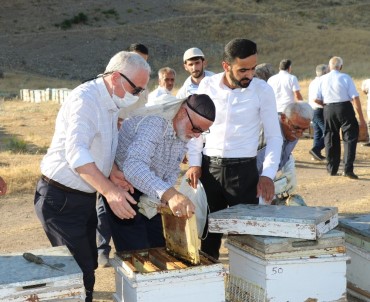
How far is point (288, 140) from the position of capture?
6.08 metres

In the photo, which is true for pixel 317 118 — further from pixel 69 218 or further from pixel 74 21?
pixel 74 21

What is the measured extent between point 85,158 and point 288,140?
2616 mm

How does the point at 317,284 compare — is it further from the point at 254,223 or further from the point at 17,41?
the point at 17,41

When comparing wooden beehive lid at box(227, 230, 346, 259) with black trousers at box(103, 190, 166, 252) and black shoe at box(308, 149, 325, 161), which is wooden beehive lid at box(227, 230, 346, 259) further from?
black shoe at box(308, 149, 325, 161)

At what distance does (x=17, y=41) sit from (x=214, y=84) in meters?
49.6

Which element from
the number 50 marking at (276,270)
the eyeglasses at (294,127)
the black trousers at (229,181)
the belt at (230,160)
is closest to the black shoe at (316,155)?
the eyeglasses at (294,127)

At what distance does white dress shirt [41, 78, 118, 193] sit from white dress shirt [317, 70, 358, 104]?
691 cm

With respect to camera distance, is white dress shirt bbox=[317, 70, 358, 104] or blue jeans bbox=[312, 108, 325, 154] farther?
blue jeans bbox=[312, 108, 325, 154]

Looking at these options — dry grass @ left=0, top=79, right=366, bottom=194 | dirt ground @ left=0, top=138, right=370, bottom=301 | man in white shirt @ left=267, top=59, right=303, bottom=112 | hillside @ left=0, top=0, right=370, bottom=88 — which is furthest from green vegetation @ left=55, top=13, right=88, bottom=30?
man in white shirt @ left=267, top=59, right=303, bottom=112

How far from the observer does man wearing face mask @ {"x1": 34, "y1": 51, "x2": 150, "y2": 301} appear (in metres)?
3.95

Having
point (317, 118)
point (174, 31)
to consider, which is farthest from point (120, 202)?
point (174, 31)

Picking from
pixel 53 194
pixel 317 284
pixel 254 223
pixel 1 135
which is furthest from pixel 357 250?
pixel 1 135

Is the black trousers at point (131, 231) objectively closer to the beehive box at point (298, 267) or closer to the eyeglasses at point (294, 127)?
the beehive box at point (298, 267)

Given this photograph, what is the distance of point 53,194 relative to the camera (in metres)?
4.36
